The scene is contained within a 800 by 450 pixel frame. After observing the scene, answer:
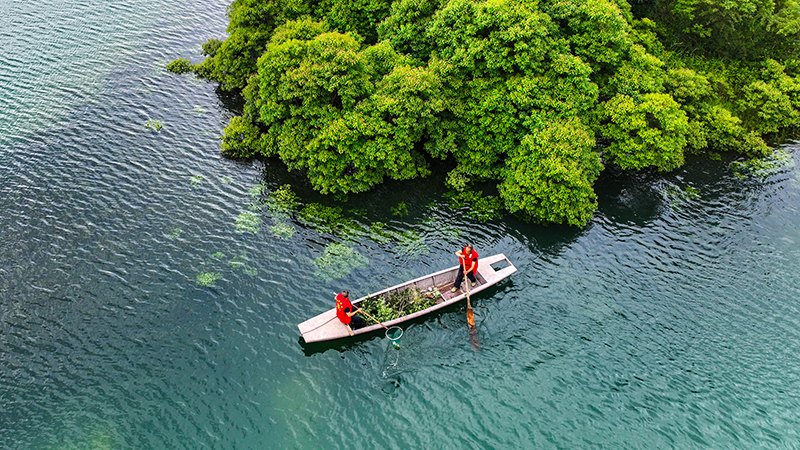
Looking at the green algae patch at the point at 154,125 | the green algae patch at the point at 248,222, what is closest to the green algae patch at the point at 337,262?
the green algae patch at the point at 248,222

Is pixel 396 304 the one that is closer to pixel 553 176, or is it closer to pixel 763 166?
pixel 553 176

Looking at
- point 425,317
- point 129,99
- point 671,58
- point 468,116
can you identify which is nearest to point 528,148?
point 468,116

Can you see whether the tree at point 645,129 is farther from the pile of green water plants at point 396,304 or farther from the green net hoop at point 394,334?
the green net hoop at point 394,334

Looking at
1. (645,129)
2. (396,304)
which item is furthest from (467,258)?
(645,129)

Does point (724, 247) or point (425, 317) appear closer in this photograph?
point (425, 317)

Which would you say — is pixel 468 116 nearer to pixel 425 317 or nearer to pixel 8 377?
pixel 425 317

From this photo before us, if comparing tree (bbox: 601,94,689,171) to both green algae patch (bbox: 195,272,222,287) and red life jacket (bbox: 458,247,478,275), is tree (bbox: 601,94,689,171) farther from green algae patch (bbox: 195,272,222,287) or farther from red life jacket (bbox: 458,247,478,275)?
green algae patch (bbox: 195,272,222,287)
